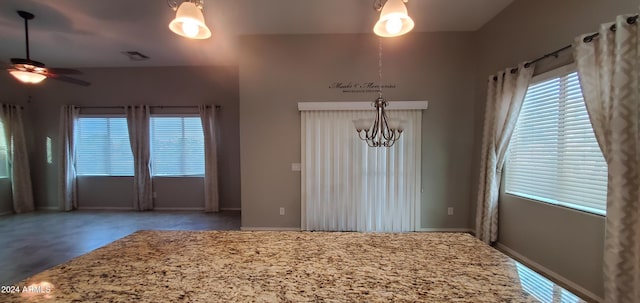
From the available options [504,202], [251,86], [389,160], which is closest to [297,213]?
[389,160]

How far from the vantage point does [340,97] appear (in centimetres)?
376

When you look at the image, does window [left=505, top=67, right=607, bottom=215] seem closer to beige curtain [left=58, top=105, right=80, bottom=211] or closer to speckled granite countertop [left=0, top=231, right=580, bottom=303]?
speckled granite countertop [left=0, top=231, right=580, bottom=303]

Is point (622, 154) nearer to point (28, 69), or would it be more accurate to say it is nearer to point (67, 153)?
point (28, 69)

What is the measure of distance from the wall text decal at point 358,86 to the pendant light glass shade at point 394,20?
6.69 feet

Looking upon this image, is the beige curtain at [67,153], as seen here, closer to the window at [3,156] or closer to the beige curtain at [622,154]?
the window at [3,156]

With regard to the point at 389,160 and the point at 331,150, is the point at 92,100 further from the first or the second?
the point at 389,160

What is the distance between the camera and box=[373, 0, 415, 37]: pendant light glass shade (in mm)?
1511

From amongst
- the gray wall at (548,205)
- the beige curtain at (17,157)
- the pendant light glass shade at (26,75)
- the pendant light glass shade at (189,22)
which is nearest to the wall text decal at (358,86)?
the gray wall at (548,205)

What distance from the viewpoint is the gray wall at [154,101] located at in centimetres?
516

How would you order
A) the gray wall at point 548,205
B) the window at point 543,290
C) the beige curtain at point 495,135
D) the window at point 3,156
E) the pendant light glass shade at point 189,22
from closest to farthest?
the window at point 543,290 < the pendant light glass shade at point 189,22 < the gray wall at point 548,205 < the beige curtain at point 495,135 < the window at point 3,156

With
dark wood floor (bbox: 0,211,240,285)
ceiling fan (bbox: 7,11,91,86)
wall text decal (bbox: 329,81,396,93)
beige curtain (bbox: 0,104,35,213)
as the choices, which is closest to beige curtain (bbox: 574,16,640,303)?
wall text decal (bbox: 329,81,396,93)

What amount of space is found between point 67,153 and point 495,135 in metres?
7.63

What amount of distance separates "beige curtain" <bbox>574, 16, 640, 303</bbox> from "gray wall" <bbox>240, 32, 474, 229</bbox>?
1.85 meters

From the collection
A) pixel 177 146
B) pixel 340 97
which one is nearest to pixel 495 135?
pixel 340 97
